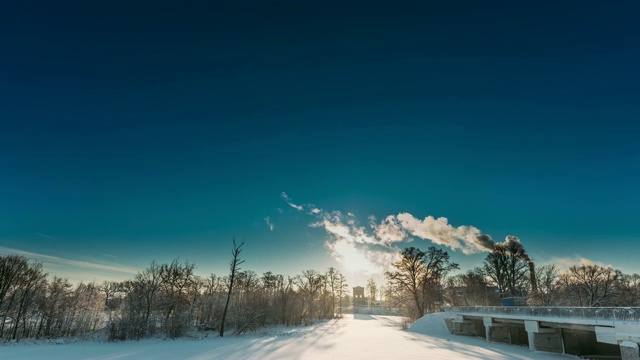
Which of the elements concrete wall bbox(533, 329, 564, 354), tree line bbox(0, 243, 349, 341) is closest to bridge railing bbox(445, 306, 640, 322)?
concrete wall bbox(533, 329, 564, 354)

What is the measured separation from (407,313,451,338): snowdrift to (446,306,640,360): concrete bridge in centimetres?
106

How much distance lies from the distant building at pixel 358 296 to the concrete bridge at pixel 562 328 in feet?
327

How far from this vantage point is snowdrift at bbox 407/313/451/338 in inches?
1779

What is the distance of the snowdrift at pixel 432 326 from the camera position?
148 feet

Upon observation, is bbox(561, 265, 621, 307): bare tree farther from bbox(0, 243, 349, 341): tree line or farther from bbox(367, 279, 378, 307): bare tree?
bbox(367, 279, 378, 307): bare tree

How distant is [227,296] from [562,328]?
4532 cm

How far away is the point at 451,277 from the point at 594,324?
6171 centimetres

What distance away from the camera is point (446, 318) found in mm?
47219

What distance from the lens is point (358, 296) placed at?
142625mm

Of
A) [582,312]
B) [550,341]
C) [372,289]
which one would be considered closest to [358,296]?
[372,289]

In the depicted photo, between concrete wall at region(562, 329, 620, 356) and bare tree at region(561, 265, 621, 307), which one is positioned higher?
bare tree at region(561, 265, 621, 307)

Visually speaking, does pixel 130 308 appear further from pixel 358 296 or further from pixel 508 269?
pixel 358 296

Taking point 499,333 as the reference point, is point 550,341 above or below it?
above

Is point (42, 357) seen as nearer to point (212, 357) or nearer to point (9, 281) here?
point (212, 357)
